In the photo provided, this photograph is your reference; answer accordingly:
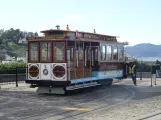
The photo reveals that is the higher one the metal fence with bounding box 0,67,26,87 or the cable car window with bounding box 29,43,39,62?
the cable car window with bounding box 29,43,39,62

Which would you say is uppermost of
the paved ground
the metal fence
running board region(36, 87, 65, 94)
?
the metal fence

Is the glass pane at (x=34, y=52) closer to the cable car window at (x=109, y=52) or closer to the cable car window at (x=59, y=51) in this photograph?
the cable car window at (x=59, y=51)

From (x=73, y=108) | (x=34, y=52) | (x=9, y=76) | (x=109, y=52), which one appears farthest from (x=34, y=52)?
(x=9, y=76)

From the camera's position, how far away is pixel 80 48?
18.6m

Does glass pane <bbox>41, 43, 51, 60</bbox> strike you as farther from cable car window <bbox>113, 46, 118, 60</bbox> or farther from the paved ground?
cable car window <bbox>113, 46, 118, 60</bbox>

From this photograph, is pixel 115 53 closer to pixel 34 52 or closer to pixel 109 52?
pixel 109 52

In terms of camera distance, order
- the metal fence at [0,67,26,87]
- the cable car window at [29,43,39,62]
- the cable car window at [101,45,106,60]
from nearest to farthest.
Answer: the cable car window at [29,43,39,62]
the cable car window at [101,45,106,60]
the metal fence at [0,67,26,87]

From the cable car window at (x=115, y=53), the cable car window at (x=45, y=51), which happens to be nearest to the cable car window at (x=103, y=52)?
the cable car window at (x=115, y=53)

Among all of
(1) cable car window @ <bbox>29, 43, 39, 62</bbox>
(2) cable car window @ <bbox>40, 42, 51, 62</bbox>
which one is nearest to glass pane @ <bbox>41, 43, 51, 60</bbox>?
(2) cable car window @ <bbox>40, 42, 51, 62</bbox>

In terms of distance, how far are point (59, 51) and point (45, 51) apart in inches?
35.3

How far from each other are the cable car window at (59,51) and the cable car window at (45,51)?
1.31ft

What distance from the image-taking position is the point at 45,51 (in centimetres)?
1761

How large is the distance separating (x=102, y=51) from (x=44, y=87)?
4.30 metres

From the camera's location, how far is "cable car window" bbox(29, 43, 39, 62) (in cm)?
1781
